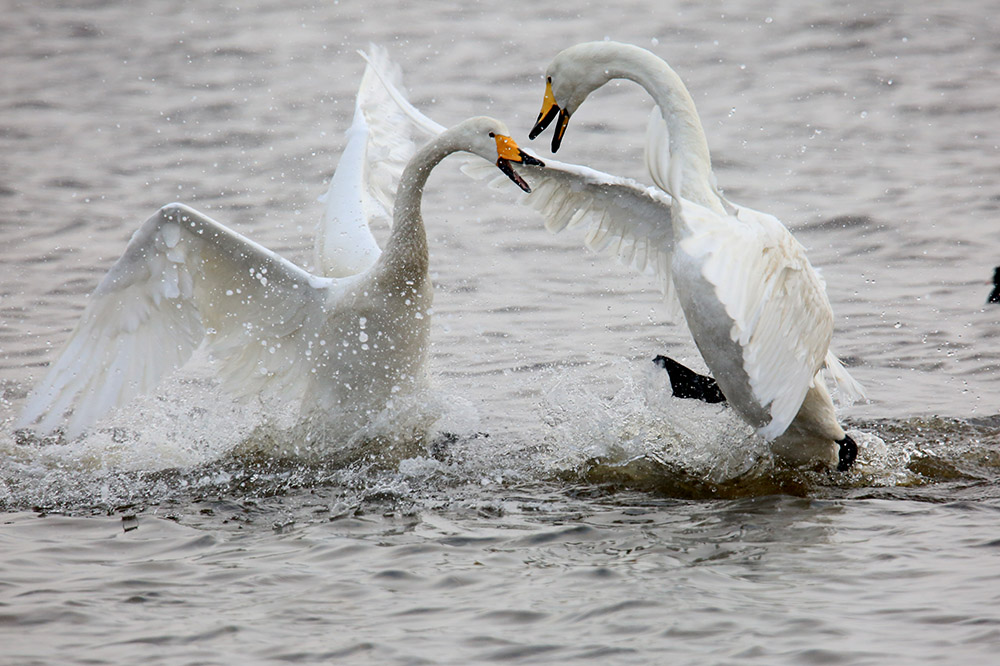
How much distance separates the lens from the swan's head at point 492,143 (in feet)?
22.3

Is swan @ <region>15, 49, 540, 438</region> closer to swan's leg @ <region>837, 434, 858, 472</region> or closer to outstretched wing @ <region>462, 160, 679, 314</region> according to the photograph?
outstretched wing @ <region>462, 160, 679, 314</region>

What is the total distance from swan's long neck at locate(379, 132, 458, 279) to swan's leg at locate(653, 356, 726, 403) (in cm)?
147

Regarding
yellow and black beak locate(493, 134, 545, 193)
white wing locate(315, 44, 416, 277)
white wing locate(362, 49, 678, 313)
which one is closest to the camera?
yellow and black beak locate(493, 134, 545, 193)

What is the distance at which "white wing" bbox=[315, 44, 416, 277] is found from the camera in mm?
7980

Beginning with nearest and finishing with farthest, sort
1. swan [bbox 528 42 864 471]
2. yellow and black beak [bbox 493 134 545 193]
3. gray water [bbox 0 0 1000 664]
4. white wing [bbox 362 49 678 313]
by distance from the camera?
1. gray water [bbox 0 0 1000 664]
2. swan [bbox 528 42 864 471]
3. yellow and black beak [bbox 493 134 545 193]
4. white wing [bbox 362 49 678 313]

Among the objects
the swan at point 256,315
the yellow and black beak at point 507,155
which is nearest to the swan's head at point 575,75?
the yellow and black beak at point 507,155

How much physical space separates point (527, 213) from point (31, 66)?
8.43 m

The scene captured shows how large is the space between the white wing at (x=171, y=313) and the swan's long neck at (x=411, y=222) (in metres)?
0.44

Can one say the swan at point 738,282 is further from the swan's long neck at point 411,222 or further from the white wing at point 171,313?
the white wing at point 171,313

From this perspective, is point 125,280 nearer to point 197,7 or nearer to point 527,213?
point 527,213

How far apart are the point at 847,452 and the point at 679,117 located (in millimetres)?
1872

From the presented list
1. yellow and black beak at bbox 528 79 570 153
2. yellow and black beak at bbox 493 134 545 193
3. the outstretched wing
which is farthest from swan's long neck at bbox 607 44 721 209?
the outstretched wing

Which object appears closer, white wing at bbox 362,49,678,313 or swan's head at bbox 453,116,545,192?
swan's head at bbox 453,116,545,192

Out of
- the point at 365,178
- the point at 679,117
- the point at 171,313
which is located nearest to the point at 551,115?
the point at 679,117
